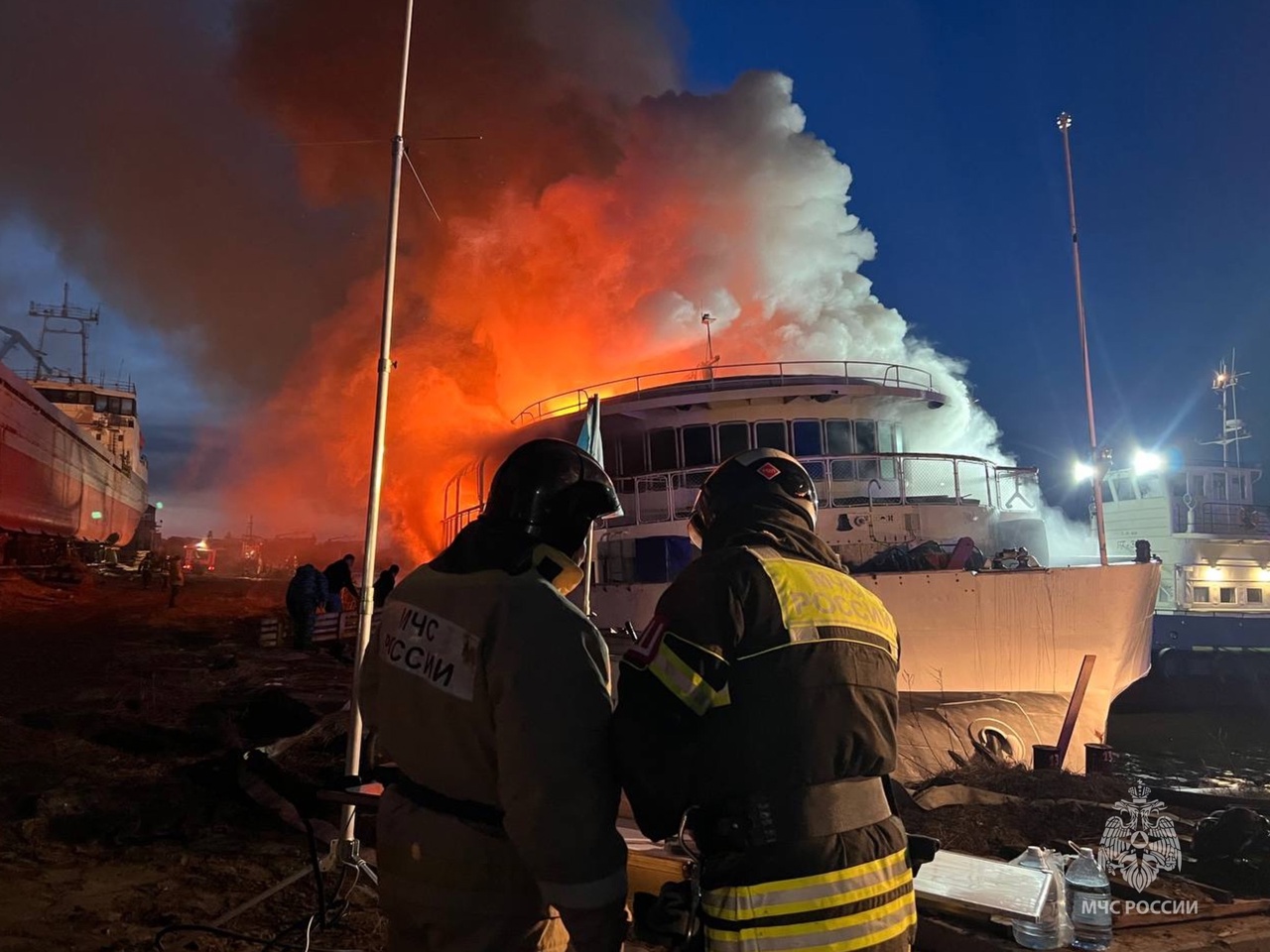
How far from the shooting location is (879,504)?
10.4 m

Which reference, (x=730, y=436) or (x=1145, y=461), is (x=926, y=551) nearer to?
(x=730, y=436)

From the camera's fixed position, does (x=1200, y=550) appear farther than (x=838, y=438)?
Yes

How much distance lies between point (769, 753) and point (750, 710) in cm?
10

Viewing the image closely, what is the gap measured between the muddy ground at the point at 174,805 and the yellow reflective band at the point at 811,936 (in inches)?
95.3

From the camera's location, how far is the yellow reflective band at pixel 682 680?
1605mm

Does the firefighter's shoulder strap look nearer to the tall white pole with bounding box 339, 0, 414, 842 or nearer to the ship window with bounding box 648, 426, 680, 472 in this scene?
the tall white pole with bounding box 339, 0, 414, 842

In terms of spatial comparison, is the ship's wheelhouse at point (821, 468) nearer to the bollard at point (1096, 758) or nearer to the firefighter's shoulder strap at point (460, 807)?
the bollard at point (1096, 758)

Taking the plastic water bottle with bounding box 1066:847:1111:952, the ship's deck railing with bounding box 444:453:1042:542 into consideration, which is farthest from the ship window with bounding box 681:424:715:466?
the plastic water bottle with bounding box 1066:847:1111:952

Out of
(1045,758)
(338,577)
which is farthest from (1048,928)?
(338,577)

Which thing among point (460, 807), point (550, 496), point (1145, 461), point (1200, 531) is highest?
point (1145, 461)

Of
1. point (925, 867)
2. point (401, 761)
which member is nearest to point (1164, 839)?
point (925, 867)

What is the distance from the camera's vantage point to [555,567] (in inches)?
76.9

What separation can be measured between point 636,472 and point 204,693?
709 cm

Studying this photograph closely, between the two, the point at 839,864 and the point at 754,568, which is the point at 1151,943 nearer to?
the point at 839,864
